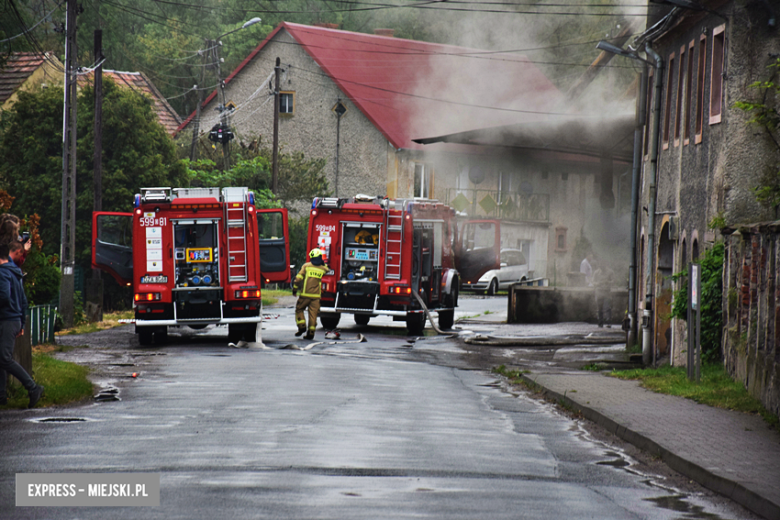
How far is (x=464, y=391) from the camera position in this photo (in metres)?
13.2

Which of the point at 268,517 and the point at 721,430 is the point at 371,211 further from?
the point at 268,517

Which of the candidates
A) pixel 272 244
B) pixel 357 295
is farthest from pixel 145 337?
pixel 357 295

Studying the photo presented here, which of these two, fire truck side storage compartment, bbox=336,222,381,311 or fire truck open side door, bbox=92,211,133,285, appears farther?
fire truck side storage compartment, bbox=336,222,381,311

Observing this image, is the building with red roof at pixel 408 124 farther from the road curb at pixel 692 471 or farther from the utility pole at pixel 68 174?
the road curb at pixel 692 471

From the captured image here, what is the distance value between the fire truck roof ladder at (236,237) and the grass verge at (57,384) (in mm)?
5081

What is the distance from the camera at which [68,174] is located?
2303cm

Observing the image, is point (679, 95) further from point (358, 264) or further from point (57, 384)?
point (57, 384)

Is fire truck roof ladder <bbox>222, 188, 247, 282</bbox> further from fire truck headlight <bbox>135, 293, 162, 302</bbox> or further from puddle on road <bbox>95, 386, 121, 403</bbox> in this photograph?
puddle on road <bbox>95, 386, 121, 403</bbox>

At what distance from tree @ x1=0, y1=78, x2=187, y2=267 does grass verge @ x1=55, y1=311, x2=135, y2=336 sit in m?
3.22

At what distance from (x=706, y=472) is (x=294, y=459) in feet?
9.78

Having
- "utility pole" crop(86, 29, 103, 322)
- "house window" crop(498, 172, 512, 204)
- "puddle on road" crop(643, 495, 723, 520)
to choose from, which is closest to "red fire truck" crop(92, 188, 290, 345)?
"utility pole" crop(86, 29, 103, 322)

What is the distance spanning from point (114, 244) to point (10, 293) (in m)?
9.88

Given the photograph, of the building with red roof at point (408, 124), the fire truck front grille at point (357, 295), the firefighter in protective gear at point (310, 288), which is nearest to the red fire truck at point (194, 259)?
the firefighter in protective gear at point (310, 288)

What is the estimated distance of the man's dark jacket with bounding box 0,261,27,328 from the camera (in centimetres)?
1008
